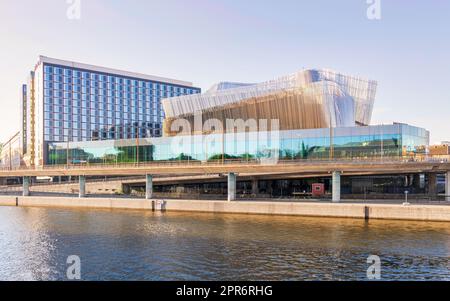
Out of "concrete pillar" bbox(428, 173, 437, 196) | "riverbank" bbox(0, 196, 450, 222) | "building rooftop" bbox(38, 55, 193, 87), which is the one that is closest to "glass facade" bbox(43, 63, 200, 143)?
"building rooftop" bbox(38, 55, 193, 87)

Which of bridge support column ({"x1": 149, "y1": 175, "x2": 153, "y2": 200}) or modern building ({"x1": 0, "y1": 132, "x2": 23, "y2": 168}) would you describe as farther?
modern building ({"x1": 0, "y1": 132, "x2": 23, "y2": 168})

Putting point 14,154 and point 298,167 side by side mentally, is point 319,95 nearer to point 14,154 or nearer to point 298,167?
point 298,167

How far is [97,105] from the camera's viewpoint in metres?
156

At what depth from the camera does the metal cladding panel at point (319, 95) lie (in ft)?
279

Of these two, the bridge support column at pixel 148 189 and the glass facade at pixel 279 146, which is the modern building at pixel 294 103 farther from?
the bridge support column at pixel 148 189

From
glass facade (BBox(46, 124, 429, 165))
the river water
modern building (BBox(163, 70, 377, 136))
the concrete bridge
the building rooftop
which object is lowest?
the river water

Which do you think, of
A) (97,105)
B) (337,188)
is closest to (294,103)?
(337,188)

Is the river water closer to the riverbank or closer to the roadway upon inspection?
the riverbank

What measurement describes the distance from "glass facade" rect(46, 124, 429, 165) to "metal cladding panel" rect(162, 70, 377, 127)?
42.0ft

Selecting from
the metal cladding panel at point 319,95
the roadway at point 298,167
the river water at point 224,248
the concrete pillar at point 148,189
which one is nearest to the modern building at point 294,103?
the metal cladding panel at point 319,95

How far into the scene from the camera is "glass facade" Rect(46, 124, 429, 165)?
69.9 metres

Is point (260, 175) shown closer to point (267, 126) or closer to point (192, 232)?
point (267, 126)

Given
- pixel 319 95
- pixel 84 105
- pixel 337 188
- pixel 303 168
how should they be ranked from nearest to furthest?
pixel 337 188 → pixel 303 168 → pixel 319 95 → pixel 84 105

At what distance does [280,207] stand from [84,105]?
396 ft
